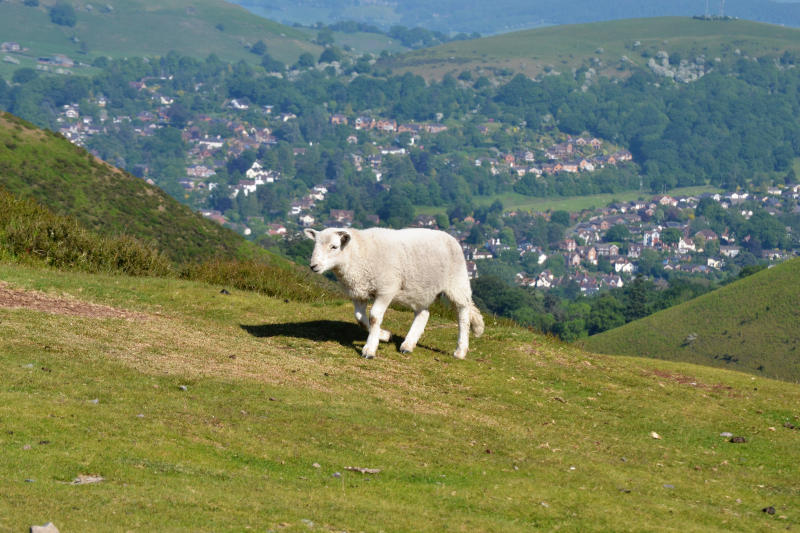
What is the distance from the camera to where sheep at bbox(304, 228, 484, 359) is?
14148 millimetres

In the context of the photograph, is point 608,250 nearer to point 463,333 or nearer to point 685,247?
point 685,247

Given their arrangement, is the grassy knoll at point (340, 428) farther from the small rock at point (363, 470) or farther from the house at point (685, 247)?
the house at point (685, 247)

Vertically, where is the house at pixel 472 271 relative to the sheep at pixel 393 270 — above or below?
below

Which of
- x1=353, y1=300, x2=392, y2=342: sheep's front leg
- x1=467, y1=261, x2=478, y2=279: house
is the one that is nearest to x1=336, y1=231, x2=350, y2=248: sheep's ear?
x1=353, y1=300, x2=392, y2=342: sheep's front leg

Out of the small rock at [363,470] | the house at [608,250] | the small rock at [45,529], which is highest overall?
the small rock at [45,529]

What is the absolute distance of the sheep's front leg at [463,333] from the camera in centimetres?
1529

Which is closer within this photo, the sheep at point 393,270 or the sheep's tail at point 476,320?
the sheep at point 393,270

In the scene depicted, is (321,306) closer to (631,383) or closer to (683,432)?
(631,383)

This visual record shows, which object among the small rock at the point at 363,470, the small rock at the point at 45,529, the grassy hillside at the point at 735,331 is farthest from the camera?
the grassy hillside at the point at 735,331

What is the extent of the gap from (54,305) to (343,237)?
4154 millimetres

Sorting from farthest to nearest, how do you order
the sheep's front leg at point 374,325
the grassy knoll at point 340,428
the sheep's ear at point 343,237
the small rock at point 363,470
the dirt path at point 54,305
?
1. the dirt path at point 54,305
2. the sheep's front leg at point 374,325
3. the sheep's ear at point 343,237
4. the small rock at point 363,470
5. the grassy knoll at point 340,428

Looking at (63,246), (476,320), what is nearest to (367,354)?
(476,320)

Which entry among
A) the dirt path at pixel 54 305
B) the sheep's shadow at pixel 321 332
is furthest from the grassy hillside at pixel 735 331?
the dirt path at pixel 54 305

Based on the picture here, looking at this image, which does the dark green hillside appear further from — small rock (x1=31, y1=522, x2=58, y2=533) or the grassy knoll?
small rock (x1=31, y1=522, x2=58, y2=533)
